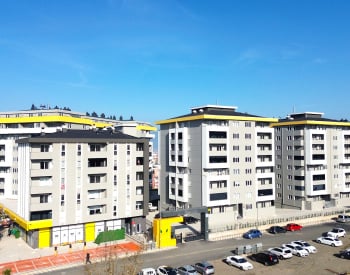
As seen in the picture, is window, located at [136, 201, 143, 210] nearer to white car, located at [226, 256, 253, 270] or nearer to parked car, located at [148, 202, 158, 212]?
white car, located at [226, 256, 253, 270]

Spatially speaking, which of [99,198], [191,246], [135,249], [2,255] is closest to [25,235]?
[2,255]

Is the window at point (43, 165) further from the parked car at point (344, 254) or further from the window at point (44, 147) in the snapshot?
the parked car at point (344, 254)

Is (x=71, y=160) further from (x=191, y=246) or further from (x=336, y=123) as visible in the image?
(x=336, y=123)

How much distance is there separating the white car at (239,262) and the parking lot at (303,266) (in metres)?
0.50

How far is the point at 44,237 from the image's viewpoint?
48844 millimetres

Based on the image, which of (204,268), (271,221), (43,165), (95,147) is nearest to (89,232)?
(43,165)

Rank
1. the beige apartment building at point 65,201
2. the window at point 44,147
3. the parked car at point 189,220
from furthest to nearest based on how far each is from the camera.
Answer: the parked car at point 189,220, the window at point 44,147, the beige apartment building at point 65,201

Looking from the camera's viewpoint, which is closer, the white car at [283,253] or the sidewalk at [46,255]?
the sidewalk at [46,255]

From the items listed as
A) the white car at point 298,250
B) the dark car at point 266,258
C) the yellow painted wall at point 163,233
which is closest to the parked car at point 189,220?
the yellow painted wall at point 163,233

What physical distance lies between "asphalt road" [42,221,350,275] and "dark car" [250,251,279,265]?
4363 mm

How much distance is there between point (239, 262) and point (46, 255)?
81.2ft

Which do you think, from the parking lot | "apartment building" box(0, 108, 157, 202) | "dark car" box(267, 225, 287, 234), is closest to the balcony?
the parking lot

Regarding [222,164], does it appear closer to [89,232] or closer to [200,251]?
[200,251]

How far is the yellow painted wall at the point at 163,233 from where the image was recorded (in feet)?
164
